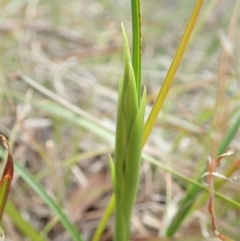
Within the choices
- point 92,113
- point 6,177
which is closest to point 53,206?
point 6,177

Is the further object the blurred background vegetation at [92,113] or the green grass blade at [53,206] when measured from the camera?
the blurred background vegetation at [92,113]

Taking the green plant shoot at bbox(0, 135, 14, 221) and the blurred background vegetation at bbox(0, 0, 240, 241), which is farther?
the blurred background vegetation at bbox(0, 0, 240, 241)

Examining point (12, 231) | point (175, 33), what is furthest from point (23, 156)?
point (175, 33)

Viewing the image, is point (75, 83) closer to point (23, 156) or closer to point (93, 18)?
point (23, 156)

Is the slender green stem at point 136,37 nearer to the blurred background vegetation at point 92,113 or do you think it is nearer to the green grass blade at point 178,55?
the green grass blade at point 178,55

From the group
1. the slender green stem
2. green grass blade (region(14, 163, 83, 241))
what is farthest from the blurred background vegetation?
the slender green stem

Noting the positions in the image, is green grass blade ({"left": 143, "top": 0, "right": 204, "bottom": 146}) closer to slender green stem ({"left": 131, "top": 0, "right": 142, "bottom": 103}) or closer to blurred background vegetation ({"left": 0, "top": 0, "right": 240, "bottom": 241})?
slender green stem ({"left": 131, "top": 0, "right": 142, "bottom": 103})

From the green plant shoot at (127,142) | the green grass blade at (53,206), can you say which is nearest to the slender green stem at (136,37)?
the green plant shoot at (127,142)
